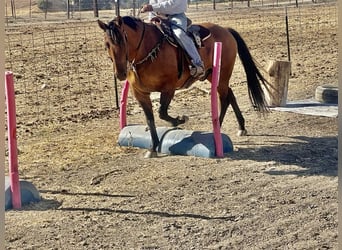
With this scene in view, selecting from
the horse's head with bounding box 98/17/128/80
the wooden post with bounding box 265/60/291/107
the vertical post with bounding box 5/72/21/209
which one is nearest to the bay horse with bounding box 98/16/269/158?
the horse's head with bounding box 98/17/128/80

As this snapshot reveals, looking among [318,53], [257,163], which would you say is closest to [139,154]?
[257,163]

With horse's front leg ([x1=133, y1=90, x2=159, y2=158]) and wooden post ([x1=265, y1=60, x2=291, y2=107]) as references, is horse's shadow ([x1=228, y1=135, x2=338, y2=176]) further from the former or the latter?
wooden post ([x1=265, y1=60, x2=291, y2=107])

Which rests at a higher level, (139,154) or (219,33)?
(219,33)

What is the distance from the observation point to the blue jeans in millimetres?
6812

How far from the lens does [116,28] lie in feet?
20.1

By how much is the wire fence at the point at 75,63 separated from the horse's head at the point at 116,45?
3.00 metres

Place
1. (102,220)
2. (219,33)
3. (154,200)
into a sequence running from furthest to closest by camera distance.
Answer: (219,33) < (154,200) < (102,220)

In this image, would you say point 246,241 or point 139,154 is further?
point 139,154

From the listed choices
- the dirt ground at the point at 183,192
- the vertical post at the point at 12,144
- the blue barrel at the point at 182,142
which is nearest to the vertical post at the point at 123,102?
the dirt ground at the point at 183,192

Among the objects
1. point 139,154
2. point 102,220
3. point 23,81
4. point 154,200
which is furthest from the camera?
point 23,81

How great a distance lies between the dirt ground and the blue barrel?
0.09m

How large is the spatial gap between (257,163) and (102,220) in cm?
214

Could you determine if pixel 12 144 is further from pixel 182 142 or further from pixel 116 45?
pixel 182 142

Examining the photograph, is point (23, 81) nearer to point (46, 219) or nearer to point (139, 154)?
point (139, 154)
